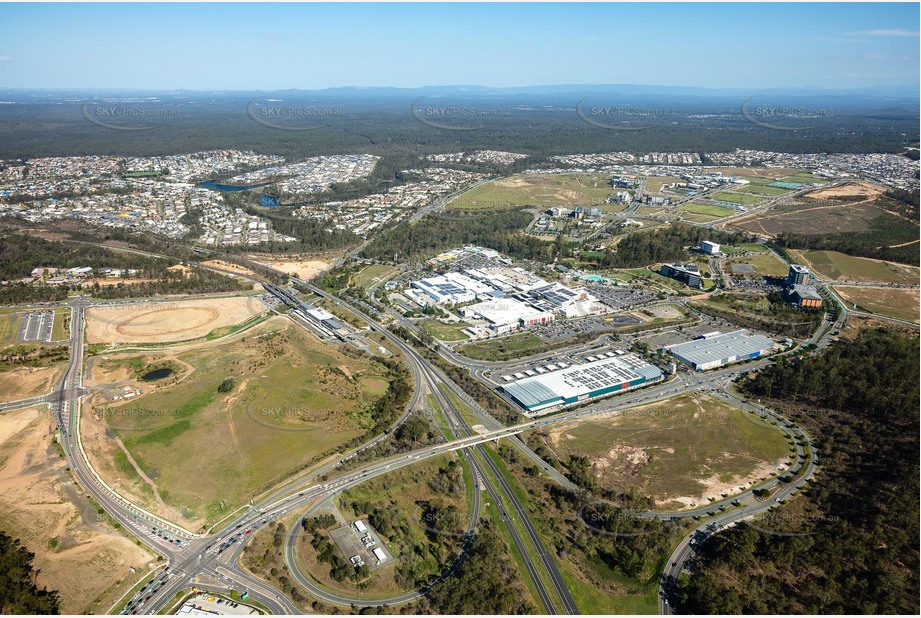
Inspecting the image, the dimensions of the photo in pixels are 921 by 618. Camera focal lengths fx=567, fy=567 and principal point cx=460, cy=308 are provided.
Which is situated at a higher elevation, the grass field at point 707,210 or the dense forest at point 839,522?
the grass field at point 707,210

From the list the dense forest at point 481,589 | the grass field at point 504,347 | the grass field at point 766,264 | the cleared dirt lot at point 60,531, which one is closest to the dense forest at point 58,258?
the cleared dirt lot at point 60,531

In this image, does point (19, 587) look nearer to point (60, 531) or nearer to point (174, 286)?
point (60, 531)

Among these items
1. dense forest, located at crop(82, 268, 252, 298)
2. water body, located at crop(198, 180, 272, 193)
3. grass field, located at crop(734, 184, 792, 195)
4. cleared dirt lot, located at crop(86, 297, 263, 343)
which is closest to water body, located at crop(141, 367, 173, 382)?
cleared dirt lot, located at crop(86, 297, 263, 343)

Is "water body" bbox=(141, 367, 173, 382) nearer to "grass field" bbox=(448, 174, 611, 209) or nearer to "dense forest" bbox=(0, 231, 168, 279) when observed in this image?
"dense forest" bbox=(0, 231, 168, 279)

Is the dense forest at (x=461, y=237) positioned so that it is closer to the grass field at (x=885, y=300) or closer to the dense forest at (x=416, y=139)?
the grass field at (x=885, y=300)

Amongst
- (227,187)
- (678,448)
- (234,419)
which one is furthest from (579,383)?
(227,187)

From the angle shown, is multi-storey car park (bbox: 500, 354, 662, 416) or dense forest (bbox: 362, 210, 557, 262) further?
dense forest (bbox: 362, 210, 557, 262)
